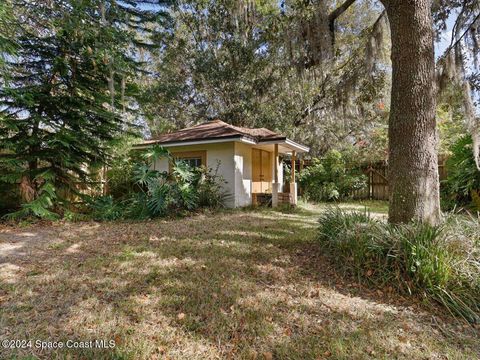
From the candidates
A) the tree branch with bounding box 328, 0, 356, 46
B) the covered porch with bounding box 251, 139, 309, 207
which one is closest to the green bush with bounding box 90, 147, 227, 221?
the covered porch with bounding box 251, 139, 309, 207

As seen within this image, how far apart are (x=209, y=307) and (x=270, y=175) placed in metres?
9.60

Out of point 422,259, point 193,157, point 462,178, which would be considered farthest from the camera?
point 193,157

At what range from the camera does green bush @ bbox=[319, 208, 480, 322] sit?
289 cm

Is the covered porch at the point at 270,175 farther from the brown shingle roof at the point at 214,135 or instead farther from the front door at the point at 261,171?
the brown shingle roof at the point at 214,135

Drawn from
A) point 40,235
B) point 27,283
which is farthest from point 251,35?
point 27,283

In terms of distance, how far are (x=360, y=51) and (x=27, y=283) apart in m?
8.05

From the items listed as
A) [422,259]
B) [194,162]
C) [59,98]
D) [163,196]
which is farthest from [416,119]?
[59,98]

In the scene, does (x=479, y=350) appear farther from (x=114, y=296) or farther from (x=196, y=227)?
(x=196, y=227)

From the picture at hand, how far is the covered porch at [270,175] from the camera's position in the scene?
32.6 feet

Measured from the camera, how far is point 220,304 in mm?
2771

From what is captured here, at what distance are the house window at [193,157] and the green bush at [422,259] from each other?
6.59 meters

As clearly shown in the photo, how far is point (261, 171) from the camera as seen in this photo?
1149cm

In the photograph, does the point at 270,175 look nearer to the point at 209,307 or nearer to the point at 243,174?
the point at 243,174

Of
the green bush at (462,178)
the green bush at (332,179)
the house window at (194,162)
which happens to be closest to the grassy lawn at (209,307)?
the house window at (194,162)
